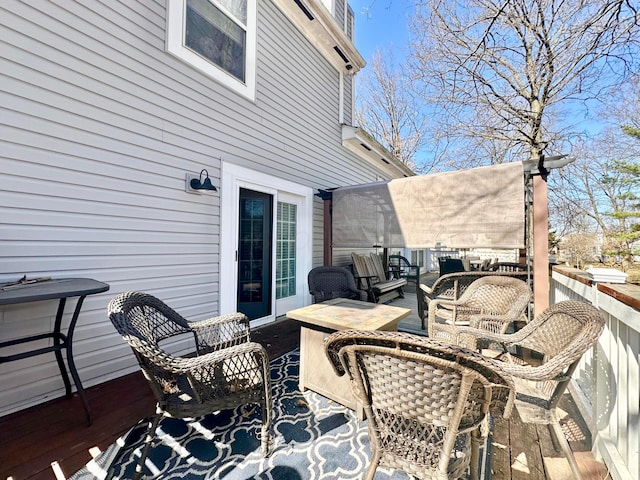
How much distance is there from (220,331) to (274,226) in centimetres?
230

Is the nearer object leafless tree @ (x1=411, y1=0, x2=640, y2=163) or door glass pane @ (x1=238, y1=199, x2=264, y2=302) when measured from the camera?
door glass pane @ (x1=238, y1=199, x2=264, y2=302)

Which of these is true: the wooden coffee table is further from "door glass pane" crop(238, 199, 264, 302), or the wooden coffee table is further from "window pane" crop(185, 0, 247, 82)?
"window pane" crop(185, 0, 247, 82)

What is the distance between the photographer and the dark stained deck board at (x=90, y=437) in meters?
1.64

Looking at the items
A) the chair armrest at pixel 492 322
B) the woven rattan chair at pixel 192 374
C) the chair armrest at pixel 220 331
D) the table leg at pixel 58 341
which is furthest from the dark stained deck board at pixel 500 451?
the table leg at pixel 58 341

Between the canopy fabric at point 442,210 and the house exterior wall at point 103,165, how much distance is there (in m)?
2.06

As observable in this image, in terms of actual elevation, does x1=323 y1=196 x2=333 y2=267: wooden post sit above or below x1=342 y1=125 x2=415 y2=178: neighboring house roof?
below

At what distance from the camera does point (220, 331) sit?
2.44 m

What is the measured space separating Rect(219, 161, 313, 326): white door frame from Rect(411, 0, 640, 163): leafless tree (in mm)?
3436

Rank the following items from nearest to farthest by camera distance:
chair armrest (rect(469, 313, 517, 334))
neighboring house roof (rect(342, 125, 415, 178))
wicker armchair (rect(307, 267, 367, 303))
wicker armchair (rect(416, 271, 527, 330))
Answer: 1. chair armrest (rect(469, 313, 517, 334))
2. wicker armchair (rect(416, 271, 527, 330))
3. wicker armchair (rect(307, 267, 367, 303))
4. neighboring house roof (rect(342, 125, 415, 178))

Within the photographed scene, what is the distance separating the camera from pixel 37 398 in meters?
2.29

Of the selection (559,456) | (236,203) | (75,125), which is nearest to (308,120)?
(236,203)

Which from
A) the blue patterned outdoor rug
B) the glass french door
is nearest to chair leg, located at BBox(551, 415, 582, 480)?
the blue patterned outdoor rug

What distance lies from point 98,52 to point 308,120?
337cm

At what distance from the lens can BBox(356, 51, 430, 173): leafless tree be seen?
43.1ft
